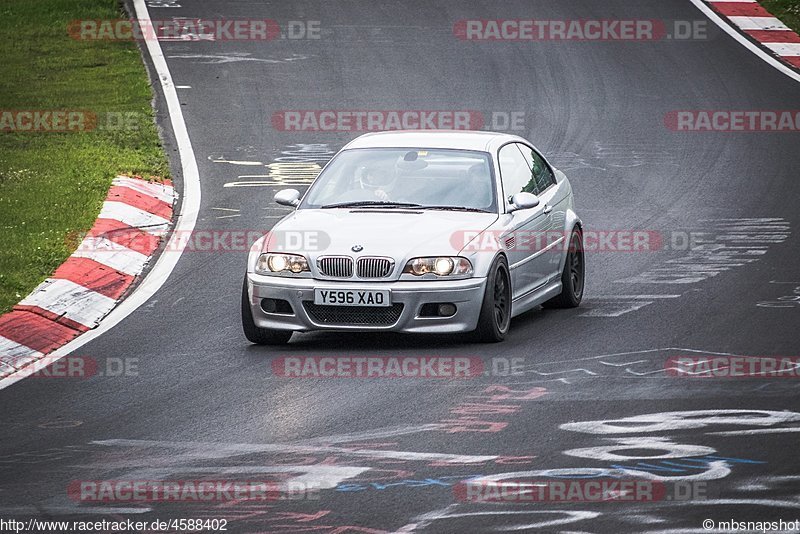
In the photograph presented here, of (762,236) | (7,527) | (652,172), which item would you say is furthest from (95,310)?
(652,172)

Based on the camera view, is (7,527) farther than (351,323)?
No

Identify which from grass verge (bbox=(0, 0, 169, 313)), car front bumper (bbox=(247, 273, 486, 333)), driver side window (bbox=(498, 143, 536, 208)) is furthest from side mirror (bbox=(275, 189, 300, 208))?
grass verge (bbox=(0, 0, 169, 313))

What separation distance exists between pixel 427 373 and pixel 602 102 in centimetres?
1271

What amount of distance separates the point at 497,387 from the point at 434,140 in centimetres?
335

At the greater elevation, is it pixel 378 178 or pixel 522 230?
pixel 378 178

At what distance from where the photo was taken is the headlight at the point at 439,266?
414 inches

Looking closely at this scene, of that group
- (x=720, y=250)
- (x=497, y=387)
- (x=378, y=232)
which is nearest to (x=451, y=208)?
(x=378, y=232)

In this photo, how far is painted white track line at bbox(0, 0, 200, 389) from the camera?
419 inches

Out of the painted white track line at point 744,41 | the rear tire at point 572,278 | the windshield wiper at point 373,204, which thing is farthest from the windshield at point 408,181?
the painted white track line at point 744,41

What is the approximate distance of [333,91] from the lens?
21891 mm

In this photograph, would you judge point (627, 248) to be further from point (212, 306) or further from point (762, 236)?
point (212, 306)

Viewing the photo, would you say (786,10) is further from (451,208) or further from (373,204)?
(373,204)

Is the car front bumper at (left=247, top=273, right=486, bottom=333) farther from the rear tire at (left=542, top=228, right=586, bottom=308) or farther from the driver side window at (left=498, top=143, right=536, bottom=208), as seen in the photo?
the rear tire at (left=542, top=228, right=586, bottom=308)

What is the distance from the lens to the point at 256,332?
35.5 feet
